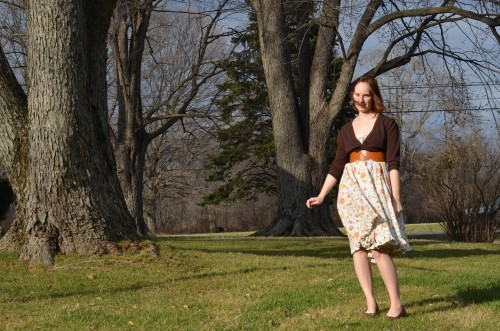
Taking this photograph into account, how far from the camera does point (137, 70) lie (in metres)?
24.9

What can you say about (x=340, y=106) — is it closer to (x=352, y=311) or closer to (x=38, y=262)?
(x=38, y=262)

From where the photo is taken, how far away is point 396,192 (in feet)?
18.8

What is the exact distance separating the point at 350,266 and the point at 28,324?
4838 millimetres

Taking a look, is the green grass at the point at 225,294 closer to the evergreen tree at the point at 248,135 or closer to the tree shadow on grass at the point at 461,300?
the tree shadow on grass at the point at 461,300

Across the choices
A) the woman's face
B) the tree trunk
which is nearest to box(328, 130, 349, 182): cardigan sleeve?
the woman's face

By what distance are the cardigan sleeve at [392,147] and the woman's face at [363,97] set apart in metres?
0.24

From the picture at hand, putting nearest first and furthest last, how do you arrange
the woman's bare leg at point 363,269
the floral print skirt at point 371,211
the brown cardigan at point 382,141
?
the floral print skirt at point 371,211
the brown cardigan at point 382,141
the woman's bare leg at point 363,269

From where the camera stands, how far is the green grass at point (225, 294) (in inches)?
235

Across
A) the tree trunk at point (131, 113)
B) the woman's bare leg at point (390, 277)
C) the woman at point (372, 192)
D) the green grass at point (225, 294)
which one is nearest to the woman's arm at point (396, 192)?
the woman at point (372, 192)

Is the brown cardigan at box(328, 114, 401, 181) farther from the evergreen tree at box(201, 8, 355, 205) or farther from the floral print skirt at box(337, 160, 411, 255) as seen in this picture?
the evergreen tree at box(201, 8, 355, 205)

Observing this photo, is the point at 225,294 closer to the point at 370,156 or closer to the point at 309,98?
the point at 370,156

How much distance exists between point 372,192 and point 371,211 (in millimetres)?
151

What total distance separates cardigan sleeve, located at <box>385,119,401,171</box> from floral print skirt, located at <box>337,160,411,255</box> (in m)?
0.07

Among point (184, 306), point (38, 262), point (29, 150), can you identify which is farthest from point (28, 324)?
point (29, 150)
